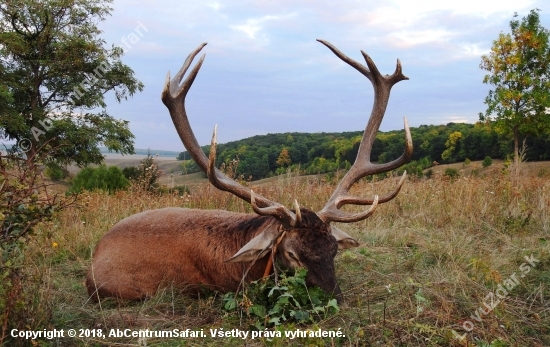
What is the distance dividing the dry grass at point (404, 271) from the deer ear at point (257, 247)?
20.0 inches

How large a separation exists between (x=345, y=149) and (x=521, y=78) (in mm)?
23682

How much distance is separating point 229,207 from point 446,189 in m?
4.20

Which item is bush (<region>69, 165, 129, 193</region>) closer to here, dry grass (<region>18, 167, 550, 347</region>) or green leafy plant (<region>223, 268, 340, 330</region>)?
dry grass (<region>18, 167, 550, 347</region>)

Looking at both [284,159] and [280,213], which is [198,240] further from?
[284,159]

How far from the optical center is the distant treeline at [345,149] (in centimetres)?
1212

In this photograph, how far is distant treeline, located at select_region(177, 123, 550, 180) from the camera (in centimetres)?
1212

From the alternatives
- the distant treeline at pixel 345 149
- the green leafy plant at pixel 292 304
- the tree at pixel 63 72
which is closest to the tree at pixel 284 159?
the distant treeline at pixel 345 149

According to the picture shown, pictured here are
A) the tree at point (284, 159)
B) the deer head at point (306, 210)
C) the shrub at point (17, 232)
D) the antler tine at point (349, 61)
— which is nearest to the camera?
the shrub at point (17, 232)

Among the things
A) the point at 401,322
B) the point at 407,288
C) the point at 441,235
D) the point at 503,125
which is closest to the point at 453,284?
the point at 407,288

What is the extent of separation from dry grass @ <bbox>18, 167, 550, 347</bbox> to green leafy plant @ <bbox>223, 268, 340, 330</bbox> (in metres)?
0.11

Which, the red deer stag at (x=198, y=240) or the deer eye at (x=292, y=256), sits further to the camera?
the red deer stag at (x=198, y=240)

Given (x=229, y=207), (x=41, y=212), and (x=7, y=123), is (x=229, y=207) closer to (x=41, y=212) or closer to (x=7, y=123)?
(x=41, y=212)

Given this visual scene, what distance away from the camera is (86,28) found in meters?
38.7

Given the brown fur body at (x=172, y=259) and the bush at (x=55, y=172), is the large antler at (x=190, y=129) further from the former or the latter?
the bush at (x=55, y=172)
